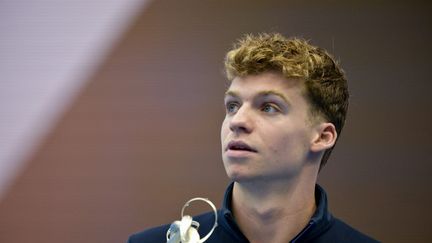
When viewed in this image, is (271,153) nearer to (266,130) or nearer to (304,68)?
(266,130)

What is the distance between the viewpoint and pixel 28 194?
1.88m

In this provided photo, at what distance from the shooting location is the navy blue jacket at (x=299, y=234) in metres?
1.33

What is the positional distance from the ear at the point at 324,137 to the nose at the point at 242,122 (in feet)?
0.63

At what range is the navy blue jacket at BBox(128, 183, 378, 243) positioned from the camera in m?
1.33

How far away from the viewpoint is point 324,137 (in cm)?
138

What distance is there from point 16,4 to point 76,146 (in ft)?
1.93

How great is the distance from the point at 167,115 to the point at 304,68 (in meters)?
0.67

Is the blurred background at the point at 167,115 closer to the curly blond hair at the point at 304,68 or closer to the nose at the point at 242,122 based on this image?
the curly blond hair at the point at 304,68

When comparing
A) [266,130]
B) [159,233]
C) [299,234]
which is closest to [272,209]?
[299,234]

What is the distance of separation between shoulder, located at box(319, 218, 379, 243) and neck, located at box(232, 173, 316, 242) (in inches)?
2.6

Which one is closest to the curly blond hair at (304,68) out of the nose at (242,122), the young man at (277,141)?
the young man at (277,141)

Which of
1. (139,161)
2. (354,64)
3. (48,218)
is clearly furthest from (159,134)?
(354,64)

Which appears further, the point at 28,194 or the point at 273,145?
the point at 28,194

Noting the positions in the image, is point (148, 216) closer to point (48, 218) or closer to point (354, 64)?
A: point (48, 218)
